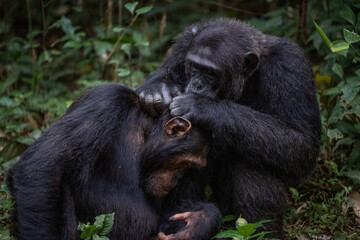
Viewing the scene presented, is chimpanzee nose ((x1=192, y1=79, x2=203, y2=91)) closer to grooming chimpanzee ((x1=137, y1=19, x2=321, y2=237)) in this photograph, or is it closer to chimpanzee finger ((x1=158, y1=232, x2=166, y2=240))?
grooming chimpanzee ((x1=137, y1=19, x2=321, y2=237))

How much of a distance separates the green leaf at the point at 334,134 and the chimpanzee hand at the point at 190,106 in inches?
70.8

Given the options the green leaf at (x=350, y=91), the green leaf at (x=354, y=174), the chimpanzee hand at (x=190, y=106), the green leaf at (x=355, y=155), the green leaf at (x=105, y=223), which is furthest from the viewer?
the green leaf at (x=355, y=155)

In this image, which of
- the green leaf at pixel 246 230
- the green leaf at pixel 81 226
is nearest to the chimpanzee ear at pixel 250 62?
the green leaf at pixel 246 230

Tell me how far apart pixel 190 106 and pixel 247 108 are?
25.4 inches

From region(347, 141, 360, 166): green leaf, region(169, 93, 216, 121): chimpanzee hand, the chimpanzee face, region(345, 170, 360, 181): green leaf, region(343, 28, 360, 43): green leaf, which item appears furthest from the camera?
region(347, 141, 360, 166): green leaf

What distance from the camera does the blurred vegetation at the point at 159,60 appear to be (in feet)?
19.6

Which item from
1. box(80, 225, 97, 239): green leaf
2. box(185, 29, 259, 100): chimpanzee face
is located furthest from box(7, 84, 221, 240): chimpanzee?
box(185, 29, 259, 100): chimpanzee face

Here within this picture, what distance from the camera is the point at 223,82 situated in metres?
A: 5.68

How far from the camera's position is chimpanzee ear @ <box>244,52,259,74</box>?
18.6 feet

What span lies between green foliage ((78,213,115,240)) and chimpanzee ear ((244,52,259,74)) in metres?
2.18

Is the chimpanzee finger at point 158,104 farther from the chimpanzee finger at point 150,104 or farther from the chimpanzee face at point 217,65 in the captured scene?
the chimpanzee face at point 217,65

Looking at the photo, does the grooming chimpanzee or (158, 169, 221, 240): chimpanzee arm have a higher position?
the grooming chimpanzee

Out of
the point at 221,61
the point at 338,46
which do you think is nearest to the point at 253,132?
the point at 221,61

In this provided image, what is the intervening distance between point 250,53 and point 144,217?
6.49ft
